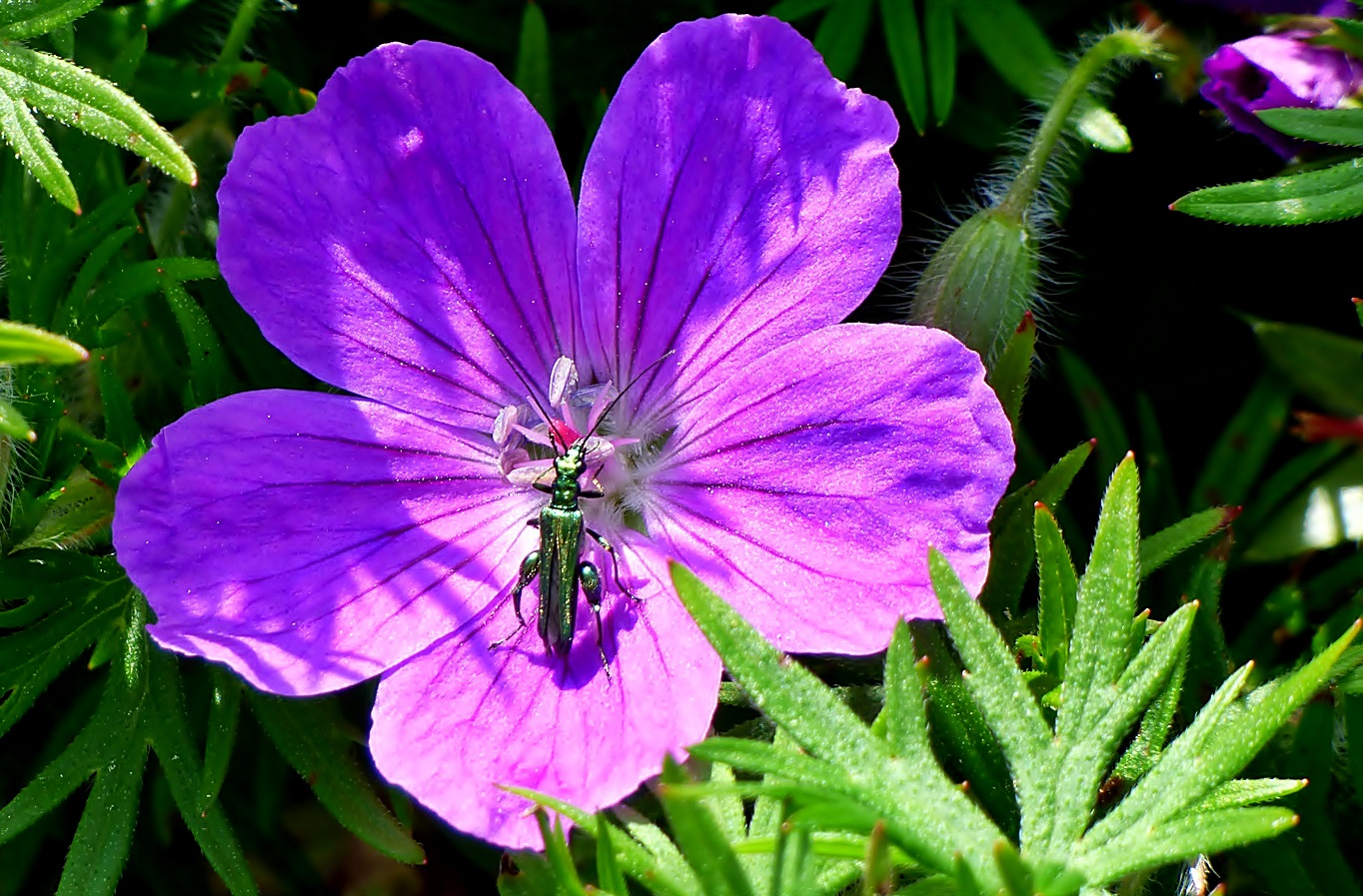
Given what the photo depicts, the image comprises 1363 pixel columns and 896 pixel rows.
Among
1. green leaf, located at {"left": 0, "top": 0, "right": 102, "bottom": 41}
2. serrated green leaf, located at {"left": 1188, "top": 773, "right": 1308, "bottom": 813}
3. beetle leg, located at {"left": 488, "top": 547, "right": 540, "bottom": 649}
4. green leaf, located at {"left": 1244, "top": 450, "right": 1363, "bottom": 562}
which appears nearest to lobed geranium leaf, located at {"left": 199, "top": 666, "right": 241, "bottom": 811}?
beetle leg, located at {"left": 488, "top": 547, "right": 540, "bottom": 649}

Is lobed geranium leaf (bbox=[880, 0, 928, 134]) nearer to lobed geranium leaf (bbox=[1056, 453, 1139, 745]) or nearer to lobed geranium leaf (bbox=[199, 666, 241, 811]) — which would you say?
lobed geranium leaf (bbox=[1056, 453, 1139, 745])

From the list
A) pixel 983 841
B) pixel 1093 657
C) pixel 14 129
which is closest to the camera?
pixel 983 841

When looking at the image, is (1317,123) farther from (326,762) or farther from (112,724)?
(112,724)

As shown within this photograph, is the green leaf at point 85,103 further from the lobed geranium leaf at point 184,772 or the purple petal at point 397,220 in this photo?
the lobed geranium leaf at point 184,772

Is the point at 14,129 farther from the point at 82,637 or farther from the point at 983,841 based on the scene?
the point at 983,841

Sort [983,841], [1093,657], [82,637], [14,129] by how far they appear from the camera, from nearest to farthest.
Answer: [983,841] < [1093,657] < [14,129] < [82,637]

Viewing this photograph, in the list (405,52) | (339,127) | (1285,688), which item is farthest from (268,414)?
(1285,688)
